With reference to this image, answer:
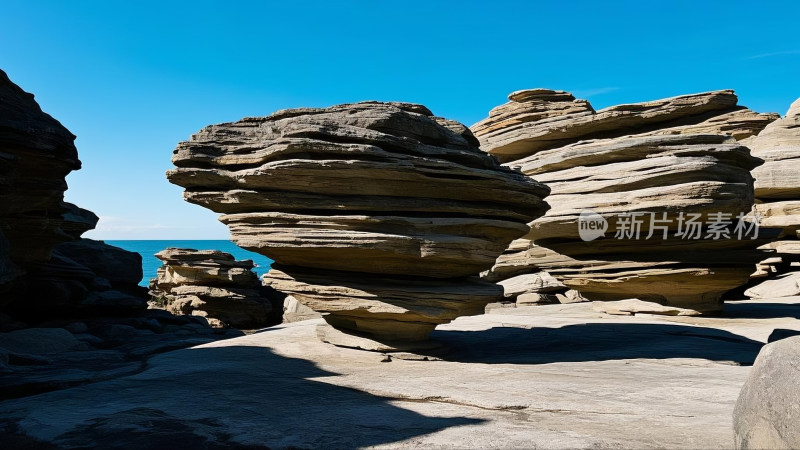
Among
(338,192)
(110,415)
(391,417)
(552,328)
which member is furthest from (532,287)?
(110,415)

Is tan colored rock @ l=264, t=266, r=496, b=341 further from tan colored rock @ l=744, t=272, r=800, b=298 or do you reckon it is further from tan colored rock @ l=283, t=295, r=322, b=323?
tan colored rock @ l=744, t=272, r=800, b=298

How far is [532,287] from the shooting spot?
19.3 meters

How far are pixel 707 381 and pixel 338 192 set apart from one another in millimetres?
6137

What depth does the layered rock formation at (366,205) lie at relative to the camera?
9.03m

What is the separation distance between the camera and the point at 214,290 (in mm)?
23500

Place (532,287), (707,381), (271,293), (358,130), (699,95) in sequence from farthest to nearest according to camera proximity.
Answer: (271,293), (699,95), (532,287), (358,130), (707,381)

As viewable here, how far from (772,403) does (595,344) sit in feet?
23.3

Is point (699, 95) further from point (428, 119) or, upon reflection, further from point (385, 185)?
point (385, 185)

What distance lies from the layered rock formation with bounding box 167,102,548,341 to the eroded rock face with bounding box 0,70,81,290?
181 inches

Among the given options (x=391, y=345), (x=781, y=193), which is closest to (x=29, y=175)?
(x=391, y=345)

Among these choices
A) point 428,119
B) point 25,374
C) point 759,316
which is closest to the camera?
point 25,374

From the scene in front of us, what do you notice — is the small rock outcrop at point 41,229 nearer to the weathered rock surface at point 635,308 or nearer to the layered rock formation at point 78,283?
the layered rock formation at point 78,283

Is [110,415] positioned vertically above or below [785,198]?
below

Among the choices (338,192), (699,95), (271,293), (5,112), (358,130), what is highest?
(699,95)
